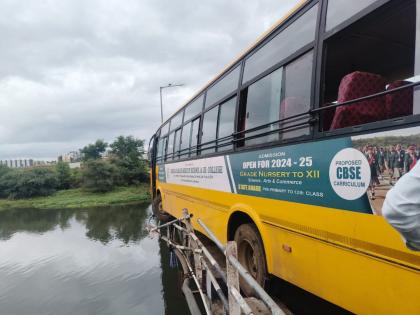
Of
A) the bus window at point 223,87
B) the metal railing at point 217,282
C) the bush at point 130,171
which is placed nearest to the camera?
the metal railing at point 217,282

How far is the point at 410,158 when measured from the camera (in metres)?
1.93

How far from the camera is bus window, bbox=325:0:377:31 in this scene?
248 centimetres

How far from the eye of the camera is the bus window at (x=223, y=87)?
460cm

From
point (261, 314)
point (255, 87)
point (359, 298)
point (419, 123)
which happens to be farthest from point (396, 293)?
point (255, 87)

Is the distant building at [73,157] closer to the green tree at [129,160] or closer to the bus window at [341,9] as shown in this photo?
the green tree at [129,160]

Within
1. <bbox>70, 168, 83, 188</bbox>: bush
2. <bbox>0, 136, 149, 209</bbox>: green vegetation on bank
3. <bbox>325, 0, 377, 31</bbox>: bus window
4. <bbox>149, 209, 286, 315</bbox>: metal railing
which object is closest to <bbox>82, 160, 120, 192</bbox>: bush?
<bbox>0, 136, 149, 209</bbox>: green vegetation on bank

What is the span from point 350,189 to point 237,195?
1.98m

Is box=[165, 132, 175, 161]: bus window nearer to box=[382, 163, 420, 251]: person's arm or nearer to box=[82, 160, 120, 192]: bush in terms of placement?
box=[382, 163, 420, 251]: person's arm

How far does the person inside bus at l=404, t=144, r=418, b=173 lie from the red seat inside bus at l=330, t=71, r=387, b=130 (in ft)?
1.83

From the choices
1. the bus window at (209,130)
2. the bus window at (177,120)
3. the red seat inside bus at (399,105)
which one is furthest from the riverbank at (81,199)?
the red seat inside bus at (399,105)

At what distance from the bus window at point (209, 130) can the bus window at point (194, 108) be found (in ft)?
1.64

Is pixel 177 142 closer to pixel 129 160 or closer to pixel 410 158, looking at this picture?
pixel 410 158

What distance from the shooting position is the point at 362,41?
3.22 metres

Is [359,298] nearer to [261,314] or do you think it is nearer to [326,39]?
[261,314]
